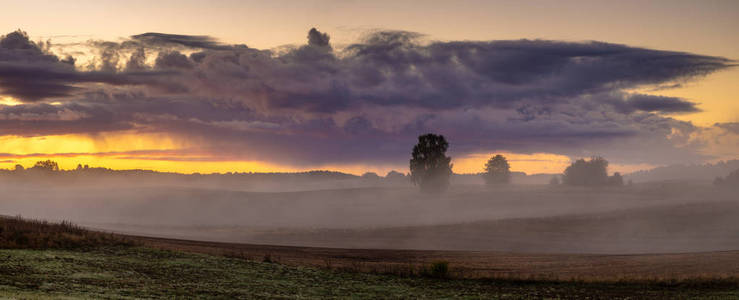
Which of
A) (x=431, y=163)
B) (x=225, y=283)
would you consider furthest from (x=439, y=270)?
(x=431, y=163)

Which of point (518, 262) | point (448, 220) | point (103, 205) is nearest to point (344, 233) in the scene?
point (448, 220)

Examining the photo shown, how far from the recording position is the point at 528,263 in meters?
45.4

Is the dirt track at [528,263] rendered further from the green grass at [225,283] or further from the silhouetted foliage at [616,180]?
the silhouetted foliage at [616,180]

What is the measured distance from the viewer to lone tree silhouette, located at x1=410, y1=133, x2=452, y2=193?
119750 millimetres

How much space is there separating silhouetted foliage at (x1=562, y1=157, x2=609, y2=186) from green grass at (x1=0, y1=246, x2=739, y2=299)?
11933 centimetres

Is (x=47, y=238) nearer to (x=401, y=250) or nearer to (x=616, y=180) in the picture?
(x=401, y=250)

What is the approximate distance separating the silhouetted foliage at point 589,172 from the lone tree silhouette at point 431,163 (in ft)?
136

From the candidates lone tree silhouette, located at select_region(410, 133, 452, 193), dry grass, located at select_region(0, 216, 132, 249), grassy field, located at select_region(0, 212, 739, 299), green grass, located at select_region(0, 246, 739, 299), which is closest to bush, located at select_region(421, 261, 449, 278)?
grassy field, located at select_region(0, 212, 739, 299)

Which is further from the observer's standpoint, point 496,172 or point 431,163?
point 496,172

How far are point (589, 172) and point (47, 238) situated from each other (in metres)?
135

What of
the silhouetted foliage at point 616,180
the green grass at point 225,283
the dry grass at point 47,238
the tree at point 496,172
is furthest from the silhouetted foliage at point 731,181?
the dry grass at point 47,238

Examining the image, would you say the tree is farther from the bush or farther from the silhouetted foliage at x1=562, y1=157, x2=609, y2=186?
the bush

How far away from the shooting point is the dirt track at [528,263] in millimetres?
36219

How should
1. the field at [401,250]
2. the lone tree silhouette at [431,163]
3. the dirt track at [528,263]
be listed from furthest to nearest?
the lone tree silhouette at [431,163]
the dirt track at [528,263]
the field at [401,250]
